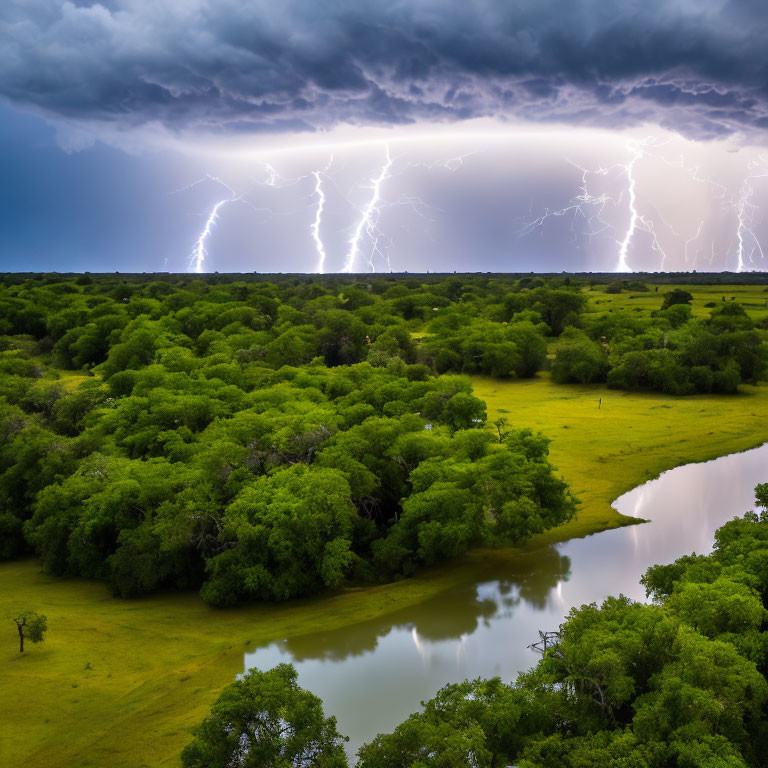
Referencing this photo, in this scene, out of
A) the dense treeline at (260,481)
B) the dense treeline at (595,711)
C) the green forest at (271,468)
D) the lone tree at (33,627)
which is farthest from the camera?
the green forest at (271,468)

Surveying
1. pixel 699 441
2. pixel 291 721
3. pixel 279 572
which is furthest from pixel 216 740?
pixel 699 441

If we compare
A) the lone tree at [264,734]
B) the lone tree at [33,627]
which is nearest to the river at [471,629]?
the lone tree at [264,734]

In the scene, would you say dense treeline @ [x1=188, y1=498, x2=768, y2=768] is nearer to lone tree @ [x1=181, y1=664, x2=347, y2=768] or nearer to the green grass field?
lone tree @ [x1=181, y1=664, x2=347, y2=768]

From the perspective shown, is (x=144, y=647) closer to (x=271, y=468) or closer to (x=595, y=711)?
(x=271, y=468)

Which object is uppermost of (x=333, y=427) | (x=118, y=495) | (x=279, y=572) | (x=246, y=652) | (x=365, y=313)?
(x=365, y=313)

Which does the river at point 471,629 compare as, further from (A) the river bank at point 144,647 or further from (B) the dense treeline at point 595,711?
(B) the dense treeline at point 595,711

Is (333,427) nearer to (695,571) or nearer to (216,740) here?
(695,571)
